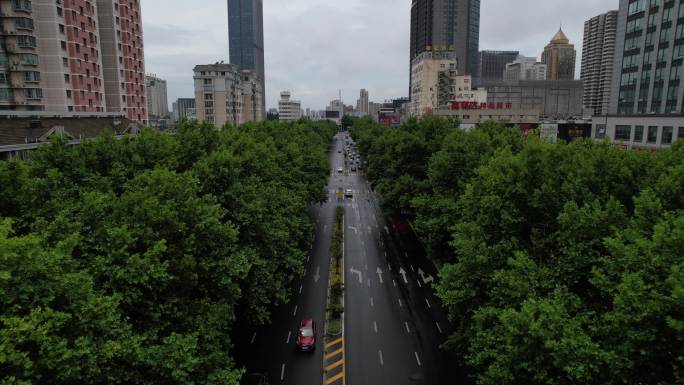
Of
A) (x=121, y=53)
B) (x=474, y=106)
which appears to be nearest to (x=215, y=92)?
(x=121, y=53)

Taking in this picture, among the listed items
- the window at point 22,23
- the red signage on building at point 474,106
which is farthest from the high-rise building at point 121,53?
the red signage on building at point 474,106

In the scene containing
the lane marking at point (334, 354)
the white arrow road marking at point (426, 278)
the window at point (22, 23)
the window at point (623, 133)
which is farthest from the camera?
the window at point (623, 133)

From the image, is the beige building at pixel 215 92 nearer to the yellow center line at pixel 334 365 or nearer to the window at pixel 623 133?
the window at pixel 623 133

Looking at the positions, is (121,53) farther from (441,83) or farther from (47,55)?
(441,83)

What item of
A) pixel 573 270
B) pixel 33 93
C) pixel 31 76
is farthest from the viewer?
pixel 33 93

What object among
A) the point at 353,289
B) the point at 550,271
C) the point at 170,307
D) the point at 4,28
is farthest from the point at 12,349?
the point at 4,28

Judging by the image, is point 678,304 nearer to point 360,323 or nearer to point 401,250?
point 360,323
